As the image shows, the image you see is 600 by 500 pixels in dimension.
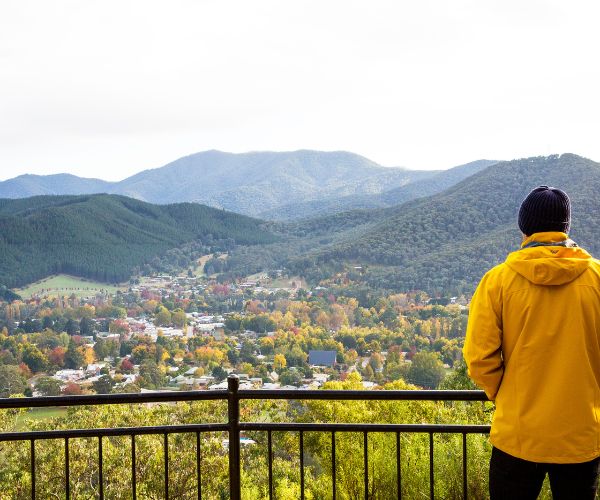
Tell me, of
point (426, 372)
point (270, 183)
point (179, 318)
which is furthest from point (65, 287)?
point (270, 183)

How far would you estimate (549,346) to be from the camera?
1828 millimetres

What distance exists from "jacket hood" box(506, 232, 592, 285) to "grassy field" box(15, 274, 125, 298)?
57339 mm

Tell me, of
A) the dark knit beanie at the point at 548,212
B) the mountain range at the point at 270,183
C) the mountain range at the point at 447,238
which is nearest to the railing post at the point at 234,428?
the dark knit beanie at the point at 548,212

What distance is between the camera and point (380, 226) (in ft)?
227

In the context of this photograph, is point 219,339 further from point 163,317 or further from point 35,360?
point 35,360

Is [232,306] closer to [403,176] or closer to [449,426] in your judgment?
[449,426]

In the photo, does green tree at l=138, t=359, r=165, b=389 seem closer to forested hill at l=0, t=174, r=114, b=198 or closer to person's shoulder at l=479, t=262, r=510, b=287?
person's shoulder at l=479, t=262, r=510, b=287

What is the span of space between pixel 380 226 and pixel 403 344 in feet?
112

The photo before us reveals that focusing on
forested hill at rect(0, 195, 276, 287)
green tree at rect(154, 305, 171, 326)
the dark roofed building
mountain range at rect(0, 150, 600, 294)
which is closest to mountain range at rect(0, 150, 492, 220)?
forested hill at rect(0, 195, 276, 287)

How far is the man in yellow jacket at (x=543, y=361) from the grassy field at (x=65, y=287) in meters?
57.3

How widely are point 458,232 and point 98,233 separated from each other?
37.1 metres

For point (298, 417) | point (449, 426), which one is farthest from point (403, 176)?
point (449, 426)

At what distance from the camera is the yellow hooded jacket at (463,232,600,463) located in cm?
182

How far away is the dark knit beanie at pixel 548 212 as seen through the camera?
1.94m
